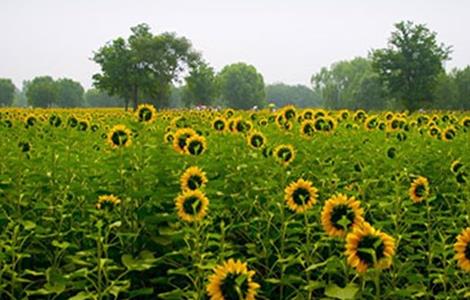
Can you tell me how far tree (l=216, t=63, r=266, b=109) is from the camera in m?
98.2

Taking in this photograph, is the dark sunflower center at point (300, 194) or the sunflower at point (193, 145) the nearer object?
the dark sunflower center at point (300, 194)

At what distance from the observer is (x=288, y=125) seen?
7883 mm

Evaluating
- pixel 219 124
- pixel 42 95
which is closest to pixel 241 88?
pixel 42 95

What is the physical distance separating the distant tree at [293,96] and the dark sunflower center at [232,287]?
14934 cm

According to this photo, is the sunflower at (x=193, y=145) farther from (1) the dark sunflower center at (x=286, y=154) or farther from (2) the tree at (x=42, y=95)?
(2) the tree at (x=42, y=95)

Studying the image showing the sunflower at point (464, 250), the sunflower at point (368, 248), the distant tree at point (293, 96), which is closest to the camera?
the sunflower at point (368, 248)

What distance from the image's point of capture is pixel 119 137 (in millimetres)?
4699

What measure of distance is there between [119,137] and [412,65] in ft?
134

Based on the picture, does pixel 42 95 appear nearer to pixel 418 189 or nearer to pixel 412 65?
pixel 412 65

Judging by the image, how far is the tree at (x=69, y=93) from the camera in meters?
94.4

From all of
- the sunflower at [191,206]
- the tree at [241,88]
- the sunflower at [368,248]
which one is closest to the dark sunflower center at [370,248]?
the sunflower at [368,248]

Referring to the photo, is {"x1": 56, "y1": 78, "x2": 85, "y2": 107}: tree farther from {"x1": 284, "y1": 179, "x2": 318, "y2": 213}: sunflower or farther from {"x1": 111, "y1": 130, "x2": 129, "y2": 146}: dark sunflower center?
{"x1": 284, "y1": 179, "x2": 318, "y2": 213}: sunflower

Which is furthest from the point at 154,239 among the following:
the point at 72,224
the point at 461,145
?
the point at 461,145

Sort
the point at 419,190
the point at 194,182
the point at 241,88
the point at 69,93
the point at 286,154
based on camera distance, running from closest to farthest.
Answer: the point at 194,182, the point at 419,190, the point at 286,154, the point at 69,93, the point at 241,88
